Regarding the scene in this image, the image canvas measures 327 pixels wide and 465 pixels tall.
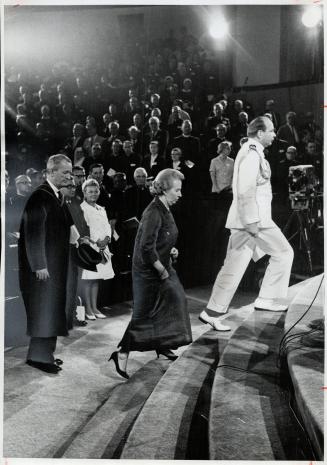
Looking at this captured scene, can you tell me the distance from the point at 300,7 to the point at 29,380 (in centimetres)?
261

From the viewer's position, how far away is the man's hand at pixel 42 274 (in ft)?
9.02

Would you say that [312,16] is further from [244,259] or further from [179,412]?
[179,412]

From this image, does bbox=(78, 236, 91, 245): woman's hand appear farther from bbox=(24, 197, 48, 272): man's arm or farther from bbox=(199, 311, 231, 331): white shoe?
bbox=(199, 311, 231, 331): white shoe

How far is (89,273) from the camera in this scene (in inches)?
111

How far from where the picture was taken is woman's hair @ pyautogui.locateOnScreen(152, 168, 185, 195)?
2.76 m

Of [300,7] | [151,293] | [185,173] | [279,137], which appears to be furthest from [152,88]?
[151,293]

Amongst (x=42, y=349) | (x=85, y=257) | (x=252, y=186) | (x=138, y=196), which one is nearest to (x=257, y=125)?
(x=252, y=186)

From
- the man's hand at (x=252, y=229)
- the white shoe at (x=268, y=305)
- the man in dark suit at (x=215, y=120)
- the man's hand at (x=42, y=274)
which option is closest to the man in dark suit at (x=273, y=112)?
the man in dark suit at (x=215, y=120)

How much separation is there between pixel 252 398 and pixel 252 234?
90 centimetres

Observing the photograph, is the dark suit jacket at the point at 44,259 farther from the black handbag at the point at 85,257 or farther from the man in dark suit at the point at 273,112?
the man in dark suit at the point at 273,112

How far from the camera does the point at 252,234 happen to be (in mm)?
2818

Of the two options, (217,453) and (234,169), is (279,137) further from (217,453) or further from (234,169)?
(217,453)

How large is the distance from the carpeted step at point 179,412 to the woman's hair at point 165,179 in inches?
35.2

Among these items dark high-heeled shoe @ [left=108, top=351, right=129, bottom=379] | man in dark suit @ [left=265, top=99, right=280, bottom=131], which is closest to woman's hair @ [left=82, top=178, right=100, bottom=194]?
dark high-heeled shoe @ [left=108, top=351, right=129, bottom=379]
